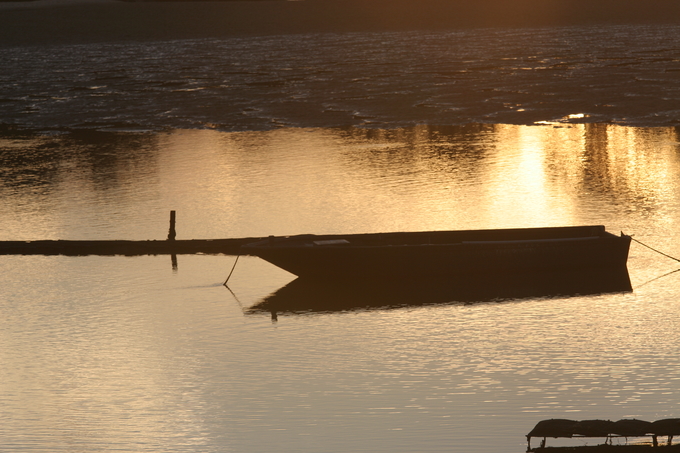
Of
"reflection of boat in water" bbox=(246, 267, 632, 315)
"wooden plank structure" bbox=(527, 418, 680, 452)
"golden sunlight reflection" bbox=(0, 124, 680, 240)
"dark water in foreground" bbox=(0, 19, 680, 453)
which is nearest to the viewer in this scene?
"wooden plank structure" bbox=(527, 418, 680, 452)

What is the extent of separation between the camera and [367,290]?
72.4 ft

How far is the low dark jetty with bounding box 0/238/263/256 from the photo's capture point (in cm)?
2456

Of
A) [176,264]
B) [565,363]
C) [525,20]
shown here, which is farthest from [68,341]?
[525,20]

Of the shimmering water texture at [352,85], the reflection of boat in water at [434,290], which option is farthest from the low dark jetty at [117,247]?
the shimmering water texture at [352,85]

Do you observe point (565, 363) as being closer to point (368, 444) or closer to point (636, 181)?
point (368, 444)

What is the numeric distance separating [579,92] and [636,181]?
28.5 m

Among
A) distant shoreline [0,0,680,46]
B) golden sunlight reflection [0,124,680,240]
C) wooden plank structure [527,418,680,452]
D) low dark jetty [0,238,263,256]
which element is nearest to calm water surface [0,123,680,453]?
golden sunlight reflection [0,124,680,240]

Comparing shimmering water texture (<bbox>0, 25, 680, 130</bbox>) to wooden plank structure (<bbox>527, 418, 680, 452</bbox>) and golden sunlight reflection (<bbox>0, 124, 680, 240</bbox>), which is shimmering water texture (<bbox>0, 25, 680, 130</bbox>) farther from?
wooden plank structure (<bbox>527, 418, 680, 452</bbox>)

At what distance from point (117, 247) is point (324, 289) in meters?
6.48

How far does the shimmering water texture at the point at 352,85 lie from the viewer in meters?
56.6

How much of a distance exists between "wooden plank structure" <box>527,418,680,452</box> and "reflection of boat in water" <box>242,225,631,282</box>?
10.2 meters

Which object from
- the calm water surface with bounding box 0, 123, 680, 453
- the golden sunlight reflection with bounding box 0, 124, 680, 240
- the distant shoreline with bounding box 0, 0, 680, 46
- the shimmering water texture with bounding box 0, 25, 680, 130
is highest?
the distant shoreline with bounding box 0, 0, 680, 46

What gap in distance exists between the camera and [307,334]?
61.5 ft

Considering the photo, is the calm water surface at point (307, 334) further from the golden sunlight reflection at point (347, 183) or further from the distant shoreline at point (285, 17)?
the distant shoreline at point (285, 17)
